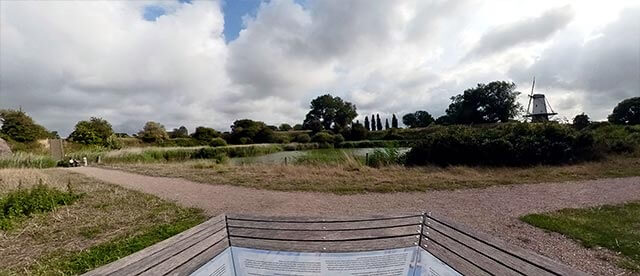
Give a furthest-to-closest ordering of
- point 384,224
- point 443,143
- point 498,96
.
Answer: point 498,96
point 443,143
point 384,224

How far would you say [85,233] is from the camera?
4828 mm

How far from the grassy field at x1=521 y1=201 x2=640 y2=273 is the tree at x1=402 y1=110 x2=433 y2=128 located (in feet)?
189

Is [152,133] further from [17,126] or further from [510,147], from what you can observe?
[510,147]

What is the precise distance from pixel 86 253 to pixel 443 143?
12.7 meters

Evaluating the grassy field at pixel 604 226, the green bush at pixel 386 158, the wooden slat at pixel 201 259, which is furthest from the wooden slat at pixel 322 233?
the green bush at pixel 386 158

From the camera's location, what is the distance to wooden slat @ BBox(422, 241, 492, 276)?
1.94 metres

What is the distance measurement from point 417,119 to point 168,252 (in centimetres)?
6838

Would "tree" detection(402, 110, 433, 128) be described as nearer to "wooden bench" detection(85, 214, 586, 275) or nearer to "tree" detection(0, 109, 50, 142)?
"tree" detection(0, 109, 50, 142)

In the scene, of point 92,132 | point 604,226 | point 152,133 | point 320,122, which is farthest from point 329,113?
point 604,226

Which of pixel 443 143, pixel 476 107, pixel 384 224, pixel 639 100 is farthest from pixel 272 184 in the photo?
pixel 639 100

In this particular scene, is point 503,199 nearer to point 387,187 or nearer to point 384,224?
point 387,187

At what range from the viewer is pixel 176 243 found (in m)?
2.11

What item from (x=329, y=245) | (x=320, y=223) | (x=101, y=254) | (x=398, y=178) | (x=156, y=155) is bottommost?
(x=101, y=254)

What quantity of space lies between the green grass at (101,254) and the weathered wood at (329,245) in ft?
7.87
